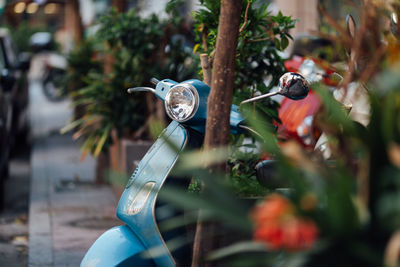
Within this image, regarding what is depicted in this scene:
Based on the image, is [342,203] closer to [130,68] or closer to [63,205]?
[130,68]

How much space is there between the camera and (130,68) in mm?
6824

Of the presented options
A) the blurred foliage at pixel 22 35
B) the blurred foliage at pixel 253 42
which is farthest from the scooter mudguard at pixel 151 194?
the blurred foliage at pixel 22 35

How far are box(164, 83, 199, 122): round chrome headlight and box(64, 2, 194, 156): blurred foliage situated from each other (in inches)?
136

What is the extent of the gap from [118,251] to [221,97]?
94 centimetres

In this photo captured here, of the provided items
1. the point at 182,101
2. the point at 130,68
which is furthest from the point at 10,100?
the point at 182,101

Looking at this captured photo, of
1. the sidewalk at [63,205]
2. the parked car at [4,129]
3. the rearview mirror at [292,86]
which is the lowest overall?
the sidewalk at [63,205]

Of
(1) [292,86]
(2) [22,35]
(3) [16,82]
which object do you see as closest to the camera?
(1) [292,86]

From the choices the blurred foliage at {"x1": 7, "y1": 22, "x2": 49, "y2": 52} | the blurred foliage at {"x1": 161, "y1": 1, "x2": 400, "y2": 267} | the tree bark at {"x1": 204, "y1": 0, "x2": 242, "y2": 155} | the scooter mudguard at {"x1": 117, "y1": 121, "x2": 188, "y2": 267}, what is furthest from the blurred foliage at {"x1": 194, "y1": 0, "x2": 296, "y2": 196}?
the blurred foliage at {"x1": 7, "y1": 22, "x2": 49, "y2": 52}

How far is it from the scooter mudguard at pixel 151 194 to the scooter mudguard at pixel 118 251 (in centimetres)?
4

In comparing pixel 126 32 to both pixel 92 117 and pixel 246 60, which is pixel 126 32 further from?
pixel 246 60

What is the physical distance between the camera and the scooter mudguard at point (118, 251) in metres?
3.11

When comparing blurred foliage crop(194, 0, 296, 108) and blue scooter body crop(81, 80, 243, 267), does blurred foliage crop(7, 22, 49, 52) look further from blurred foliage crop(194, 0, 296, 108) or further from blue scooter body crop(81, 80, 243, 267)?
blue scooter body crop(81, 80, 243, 267)

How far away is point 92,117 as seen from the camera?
273 inches

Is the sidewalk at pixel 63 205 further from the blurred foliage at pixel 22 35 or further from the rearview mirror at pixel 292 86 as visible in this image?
the blurred foliage at pixel 22 35
